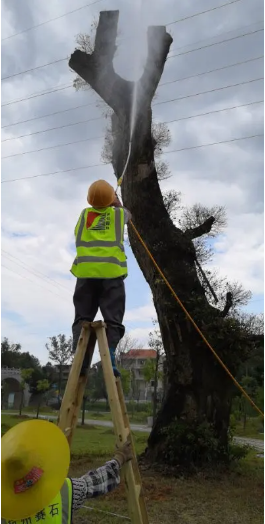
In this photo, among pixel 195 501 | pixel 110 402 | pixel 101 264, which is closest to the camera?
pixel 110 402

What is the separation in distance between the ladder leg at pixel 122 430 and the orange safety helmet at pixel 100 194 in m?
1.11

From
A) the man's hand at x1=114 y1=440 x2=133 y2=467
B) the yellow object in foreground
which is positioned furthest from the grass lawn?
the yellow object in foreground

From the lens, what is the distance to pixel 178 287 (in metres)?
8.22

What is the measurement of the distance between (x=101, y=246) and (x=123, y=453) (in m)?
1.62

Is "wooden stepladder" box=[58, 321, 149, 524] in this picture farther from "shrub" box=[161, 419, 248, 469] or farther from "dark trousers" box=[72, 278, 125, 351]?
"shrub" box=[161, 419, 248, 469]

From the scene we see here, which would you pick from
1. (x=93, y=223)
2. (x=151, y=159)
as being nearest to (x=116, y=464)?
(x=93, y=223)

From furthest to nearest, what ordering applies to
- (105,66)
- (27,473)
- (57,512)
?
1. (105,66)
2. (57,512)
3. (27,473)

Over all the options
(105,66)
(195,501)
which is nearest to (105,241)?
(195,501)

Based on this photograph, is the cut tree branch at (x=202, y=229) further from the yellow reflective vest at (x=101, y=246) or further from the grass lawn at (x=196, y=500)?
the yellow reflective vest at (x=101, y=246)

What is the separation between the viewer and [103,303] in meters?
3.85

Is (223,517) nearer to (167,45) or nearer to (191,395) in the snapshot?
(191,395)

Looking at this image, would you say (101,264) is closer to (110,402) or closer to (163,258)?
(110,402)

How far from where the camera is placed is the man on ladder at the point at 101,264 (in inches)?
149

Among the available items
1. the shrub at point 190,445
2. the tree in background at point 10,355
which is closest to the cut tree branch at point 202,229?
the shrub at point 190,445
